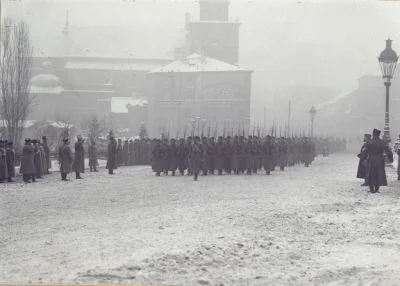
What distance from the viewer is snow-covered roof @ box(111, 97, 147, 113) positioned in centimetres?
7981

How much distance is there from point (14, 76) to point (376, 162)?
19124mm

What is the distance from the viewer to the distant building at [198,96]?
70750 millimetres

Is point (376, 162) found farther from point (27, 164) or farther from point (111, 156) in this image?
point (111, 156)

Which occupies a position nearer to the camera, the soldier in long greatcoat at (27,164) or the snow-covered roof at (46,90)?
the soldier in long greatcoat at (27,164)

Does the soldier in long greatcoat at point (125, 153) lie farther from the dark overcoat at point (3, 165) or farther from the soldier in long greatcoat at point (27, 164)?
the dark overcoat at point (3, 165)

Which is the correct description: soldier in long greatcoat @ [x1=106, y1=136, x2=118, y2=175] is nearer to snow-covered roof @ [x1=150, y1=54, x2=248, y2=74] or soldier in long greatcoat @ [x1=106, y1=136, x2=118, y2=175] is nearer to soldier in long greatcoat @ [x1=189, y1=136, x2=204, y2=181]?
soldier in long greatcoat @ [x1=189, y1=136, x2=204, y2=181]

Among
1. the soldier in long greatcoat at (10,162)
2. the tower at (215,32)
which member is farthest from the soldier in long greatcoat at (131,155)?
the tower at (215,32)

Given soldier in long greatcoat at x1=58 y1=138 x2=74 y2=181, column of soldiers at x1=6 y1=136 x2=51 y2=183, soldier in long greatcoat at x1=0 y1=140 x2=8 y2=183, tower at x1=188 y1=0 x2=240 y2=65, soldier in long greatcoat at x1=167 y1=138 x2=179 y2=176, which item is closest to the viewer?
soldier in long greatcoat at x1=0 y1=140 x2=8 y2=183

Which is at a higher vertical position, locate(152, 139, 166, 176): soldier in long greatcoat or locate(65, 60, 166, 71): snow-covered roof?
locate(65, 60, 166, 71): snow-covered roof

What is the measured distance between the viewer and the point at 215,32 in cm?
8350

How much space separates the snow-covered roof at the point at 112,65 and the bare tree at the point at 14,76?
63.3 m

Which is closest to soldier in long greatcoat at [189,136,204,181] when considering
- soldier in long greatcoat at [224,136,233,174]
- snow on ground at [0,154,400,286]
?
soldier in long greatcoat at [224,136,233,174]

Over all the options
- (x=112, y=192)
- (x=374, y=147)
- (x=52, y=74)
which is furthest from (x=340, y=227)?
(x=52, y=74)

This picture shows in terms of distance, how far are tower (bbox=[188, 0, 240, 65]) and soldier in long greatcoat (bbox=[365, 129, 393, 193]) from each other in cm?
6787
